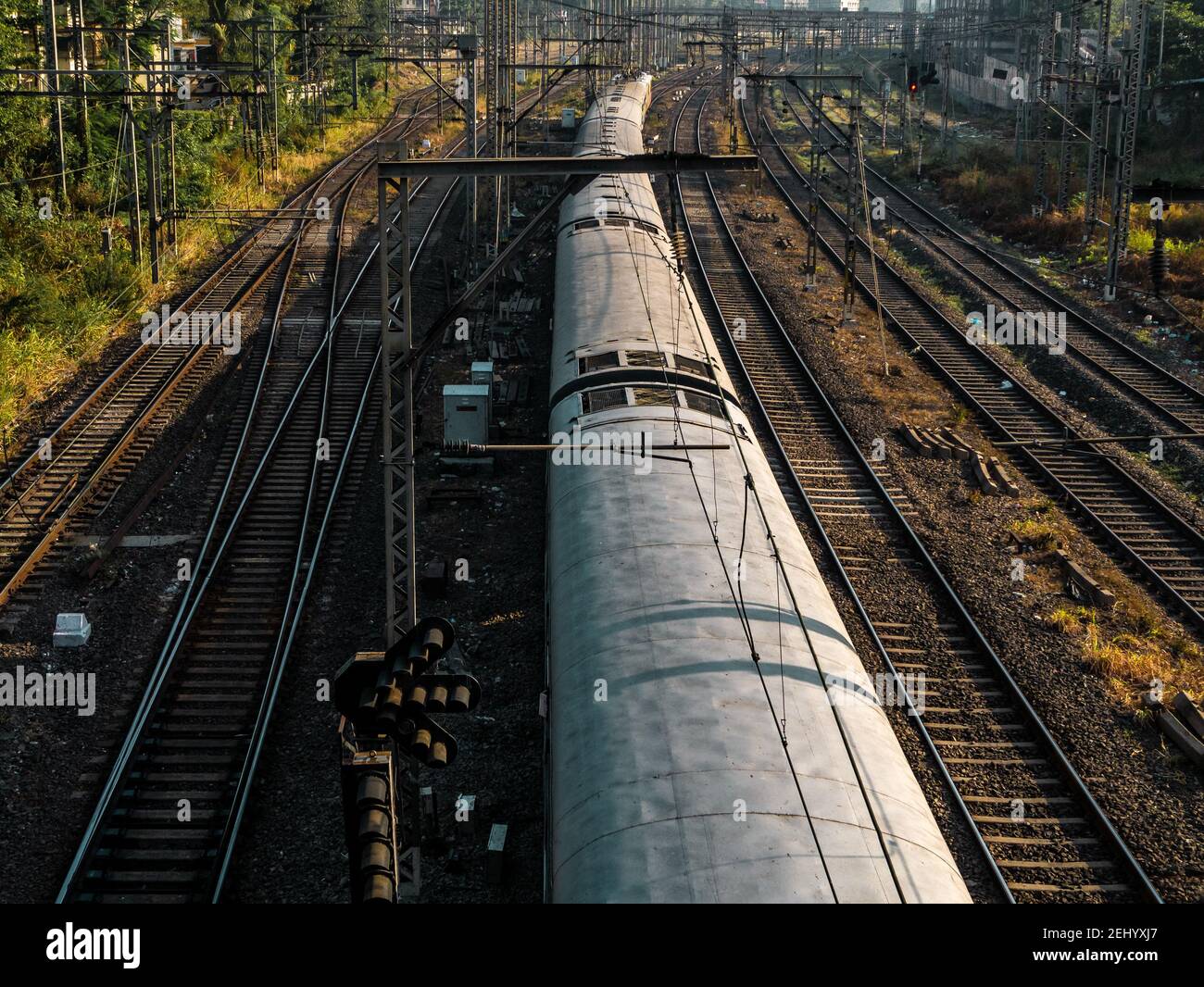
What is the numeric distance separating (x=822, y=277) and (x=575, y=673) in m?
23.9

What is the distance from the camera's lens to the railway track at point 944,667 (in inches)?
426

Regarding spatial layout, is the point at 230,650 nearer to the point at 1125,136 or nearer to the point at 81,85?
the point at 81,85

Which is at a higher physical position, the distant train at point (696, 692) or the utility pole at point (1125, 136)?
the utility pole at point (1125, 136)

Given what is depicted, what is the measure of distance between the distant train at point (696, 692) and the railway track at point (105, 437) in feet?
23.9

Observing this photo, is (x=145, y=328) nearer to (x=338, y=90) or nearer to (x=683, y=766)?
(x=683, y=766)

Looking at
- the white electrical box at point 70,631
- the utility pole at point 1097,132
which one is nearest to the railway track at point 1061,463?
the utility pole at point 1097,132

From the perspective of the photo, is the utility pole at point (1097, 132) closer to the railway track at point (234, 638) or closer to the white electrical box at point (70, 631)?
the railway track at point (234, 638)

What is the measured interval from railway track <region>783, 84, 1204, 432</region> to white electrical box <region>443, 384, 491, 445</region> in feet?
38.1

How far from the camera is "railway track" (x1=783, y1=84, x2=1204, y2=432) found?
22234 mm

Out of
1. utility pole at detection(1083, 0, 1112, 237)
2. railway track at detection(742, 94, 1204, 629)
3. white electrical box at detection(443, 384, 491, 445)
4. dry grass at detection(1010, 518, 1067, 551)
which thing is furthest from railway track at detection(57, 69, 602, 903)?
utility pole at detection(1083, 0, 1112, 237)

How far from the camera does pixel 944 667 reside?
13844 millimetres

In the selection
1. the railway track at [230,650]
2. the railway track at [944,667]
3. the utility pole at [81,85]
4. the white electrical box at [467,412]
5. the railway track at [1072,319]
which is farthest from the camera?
the utility pole at [81,85]

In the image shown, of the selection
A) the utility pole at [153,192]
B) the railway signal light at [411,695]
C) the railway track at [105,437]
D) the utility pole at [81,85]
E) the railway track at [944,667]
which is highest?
the utility pole at [81,85]

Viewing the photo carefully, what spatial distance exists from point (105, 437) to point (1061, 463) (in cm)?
1521
